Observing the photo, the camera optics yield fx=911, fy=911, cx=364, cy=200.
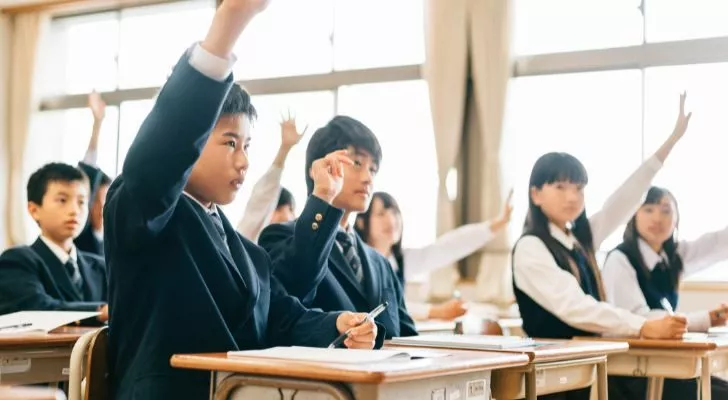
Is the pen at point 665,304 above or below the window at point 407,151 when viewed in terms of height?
below

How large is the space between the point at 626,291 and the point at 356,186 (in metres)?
1.68

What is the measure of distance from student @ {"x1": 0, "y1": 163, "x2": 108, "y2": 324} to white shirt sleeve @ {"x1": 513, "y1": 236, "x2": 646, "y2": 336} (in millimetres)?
1472

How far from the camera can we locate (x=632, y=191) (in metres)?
3.93

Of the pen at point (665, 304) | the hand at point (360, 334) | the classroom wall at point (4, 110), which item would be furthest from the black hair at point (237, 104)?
the classroom wall at point (4, 110)

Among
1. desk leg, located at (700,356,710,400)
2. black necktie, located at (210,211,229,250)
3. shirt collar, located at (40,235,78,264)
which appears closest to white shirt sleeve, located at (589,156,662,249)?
desk leg, located at (700,356,710,400)

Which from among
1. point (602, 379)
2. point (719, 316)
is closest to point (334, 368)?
point (602, 379)

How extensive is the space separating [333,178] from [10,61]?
6826 millimetres

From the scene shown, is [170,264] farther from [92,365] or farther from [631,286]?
[631,286]

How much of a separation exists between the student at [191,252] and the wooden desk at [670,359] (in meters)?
1.33

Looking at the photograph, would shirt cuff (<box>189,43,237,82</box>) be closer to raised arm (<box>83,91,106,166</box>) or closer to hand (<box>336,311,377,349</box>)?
hand (<box>336,311,377,349</box>)

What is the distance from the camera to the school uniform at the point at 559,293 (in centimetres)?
308

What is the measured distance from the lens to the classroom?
5.32 ft

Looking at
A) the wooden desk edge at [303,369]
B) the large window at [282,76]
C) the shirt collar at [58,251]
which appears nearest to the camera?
the wooden desk edge at [303,369]

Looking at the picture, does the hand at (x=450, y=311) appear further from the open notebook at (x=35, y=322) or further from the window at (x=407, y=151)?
the window at (x=407, y=151)
